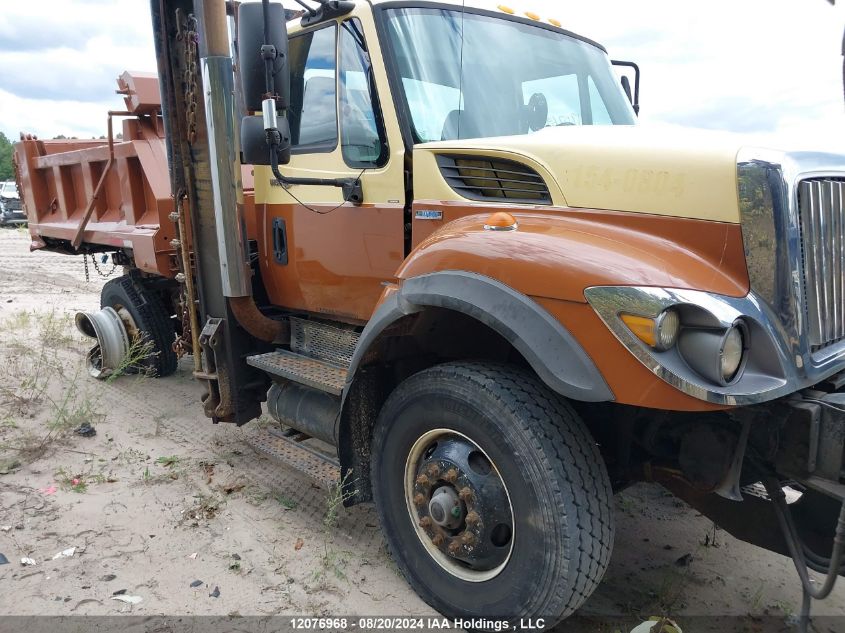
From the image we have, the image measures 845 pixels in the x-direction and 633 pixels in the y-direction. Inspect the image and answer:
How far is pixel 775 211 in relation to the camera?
2109mm

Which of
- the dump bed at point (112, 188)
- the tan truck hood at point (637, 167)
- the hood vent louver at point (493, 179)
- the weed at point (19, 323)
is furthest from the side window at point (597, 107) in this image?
the weed at point (19, 323)

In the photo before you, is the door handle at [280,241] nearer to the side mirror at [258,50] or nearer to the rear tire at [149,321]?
the side mirror at [258,50]

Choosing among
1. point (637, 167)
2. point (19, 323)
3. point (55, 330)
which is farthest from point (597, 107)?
point (19, 323)

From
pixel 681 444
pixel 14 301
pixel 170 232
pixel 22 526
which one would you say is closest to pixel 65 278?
pixel 14 301

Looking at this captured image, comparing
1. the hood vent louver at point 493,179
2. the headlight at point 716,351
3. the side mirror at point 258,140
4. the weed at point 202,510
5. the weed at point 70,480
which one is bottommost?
the weed at point 202,510

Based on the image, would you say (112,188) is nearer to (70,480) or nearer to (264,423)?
(264,423)

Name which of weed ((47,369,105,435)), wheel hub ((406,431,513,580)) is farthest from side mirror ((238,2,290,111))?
weed ((47,369,105,435))

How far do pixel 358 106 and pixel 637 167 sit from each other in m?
1.50

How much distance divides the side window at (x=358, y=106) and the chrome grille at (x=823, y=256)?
179 centimetres

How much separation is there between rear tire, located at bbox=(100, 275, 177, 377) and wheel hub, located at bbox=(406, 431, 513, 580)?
3.83 metres

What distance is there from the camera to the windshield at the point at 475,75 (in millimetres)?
3113

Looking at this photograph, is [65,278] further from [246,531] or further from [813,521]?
[813,521]

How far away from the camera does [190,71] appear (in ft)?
12.3

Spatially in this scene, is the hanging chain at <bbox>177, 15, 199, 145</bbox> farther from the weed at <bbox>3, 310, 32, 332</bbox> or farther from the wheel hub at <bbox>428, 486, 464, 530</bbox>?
the weed at <bbox>3, 310, 32, 332</bbox>
